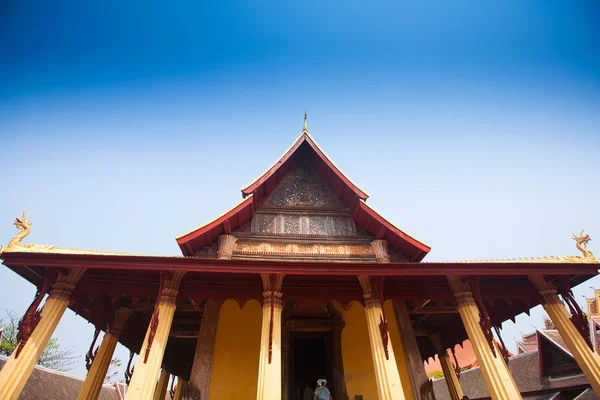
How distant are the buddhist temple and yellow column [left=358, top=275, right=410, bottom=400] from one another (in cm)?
2

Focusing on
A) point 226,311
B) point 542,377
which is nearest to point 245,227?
point 226,311

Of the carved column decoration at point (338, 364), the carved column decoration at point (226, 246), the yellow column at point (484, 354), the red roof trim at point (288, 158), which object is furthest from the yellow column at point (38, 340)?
the yellow column at point (484, 354)

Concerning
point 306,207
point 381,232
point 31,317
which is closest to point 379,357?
point 381,232

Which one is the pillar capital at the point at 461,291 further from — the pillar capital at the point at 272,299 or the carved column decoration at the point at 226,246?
the carved column decoration at the point at 226,246

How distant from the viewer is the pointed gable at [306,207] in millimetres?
8781

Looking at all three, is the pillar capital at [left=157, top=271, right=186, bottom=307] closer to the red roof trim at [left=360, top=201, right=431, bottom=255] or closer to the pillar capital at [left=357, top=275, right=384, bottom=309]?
the pillar capital at [left=357, top=275, right=384, bottom=309]

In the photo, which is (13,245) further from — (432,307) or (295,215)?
(432,307)

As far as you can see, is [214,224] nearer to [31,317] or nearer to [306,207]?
[306,207]

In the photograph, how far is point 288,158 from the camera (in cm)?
1041

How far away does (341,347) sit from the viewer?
849cm

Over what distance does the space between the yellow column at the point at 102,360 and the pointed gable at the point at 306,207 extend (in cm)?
248

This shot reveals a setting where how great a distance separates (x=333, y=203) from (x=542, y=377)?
1175 centimetres

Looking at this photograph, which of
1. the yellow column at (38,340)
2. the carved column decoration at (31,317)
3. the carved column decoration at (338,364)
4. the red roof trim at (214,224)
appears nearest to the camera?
the yellow column at (38,340)

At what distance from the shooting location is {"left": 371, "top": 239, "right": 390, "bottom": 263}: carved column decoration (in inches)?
348
